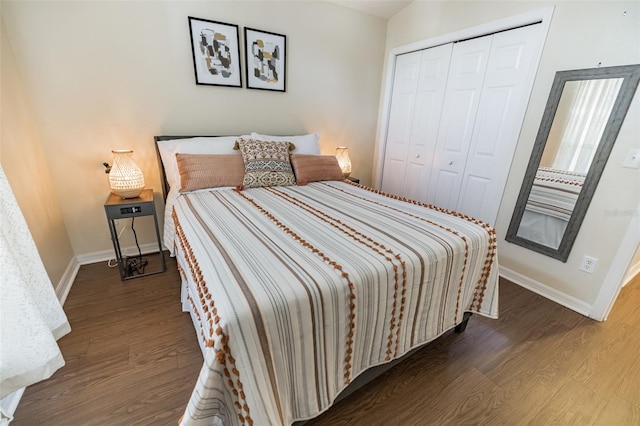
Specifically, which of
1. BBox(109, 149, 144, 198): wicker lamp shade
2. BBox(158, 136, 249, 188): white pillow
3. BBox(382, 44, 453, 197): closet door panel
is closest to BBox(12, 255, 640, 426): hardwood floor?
BBox(109, 149, 144, 198): wicker lamp shade

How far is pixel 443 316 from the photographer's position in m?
1.42

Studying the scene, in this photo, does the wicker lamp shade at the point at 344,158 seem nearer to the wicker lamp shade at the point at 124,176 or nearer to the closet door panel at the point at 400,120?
the closet door panel at the point at 400,120

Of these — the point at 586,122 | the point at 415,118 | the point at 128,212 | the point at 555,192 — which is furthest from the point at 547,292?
the point at 128,212

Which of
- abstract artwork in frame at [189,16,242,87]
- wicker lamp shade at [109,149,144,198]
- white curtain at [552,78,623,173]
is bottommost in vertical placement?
wicker lamp shade at [109,149,144,198]

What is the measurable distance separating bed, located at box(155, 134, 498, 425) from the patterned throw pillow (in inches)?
13.6

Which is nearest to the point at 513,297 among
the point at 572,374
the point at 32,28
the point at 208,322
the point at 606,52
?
the point at 572,374

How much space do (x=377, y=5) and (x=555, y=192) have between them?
2.48 meters

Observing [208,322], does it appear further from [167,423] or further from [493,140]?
[493,140]

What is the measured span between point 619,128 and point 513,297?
4.36 feet

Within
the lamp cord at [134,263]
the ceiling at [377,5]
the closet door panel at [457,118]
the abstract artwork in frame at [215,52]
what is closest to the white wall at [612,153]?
the closet door panel at [457,118]

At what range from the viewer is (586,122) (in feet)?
6.07

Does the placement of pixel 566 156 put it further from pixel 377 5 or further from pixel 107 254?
pixel 107 254

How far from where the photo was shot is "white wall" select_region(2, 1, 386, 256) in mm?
1893

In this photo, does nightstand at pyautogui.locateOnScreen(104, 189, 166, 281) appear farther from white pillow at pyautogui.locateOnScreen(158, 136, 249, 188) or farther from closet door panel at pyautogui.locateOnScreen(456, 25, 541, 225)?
closet door panel at pyautogui.locateOnScreen(456, 25, 541, 225)
